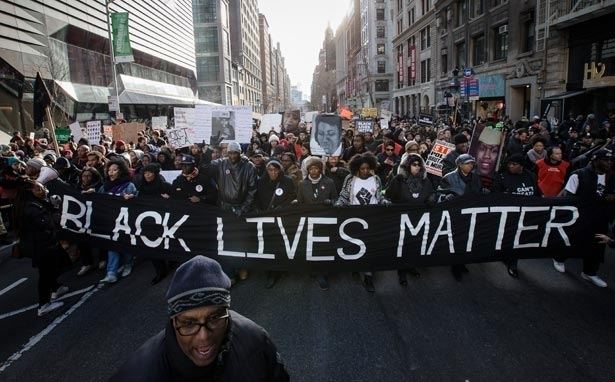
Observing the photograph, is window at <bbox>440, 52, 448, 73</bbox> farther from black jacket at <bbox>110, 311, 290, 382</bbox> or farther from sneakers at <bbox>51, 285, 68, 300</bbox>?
black jacket at <bbox>110, 311, 290, 382</bbox>

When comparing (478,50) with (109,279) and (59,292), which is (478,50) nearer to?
(109,279)

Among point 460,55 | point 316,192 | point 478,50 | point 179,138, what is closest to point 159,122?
point 179,138

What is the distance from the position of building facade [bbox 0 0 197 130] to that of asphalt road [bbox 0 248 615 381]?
7664mm

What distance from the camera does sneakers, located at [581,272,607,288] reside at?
5436 mm

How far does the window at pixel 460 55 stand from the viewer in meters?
36.6

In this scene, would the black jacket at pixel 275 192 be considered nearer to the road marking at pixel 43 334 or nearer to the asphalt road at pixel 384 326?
the asphalt road at pixel 384 326

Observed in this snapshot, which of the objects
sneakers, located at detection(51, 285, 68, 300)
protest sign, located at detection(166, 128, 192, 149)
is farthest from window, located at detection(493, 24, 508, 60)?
sneakers, located at detection(51, 285, 68, 300)

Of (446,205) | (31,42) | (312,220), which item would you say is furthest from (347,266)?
(31,42)

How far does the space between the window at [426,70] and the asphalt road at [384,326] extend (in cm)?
4342

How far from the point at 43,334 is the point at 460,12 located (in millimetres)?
40063

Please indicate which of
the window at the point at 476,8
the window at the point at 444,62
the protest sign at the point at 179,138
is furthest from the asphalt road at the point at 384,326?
the window at the point at 444,62

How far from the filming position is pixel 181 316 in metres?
1.61

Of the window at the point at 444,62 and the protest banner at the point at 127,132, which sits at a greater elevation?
the window at the point at 444,62

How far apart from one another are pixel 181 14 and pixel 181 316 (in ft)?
196
